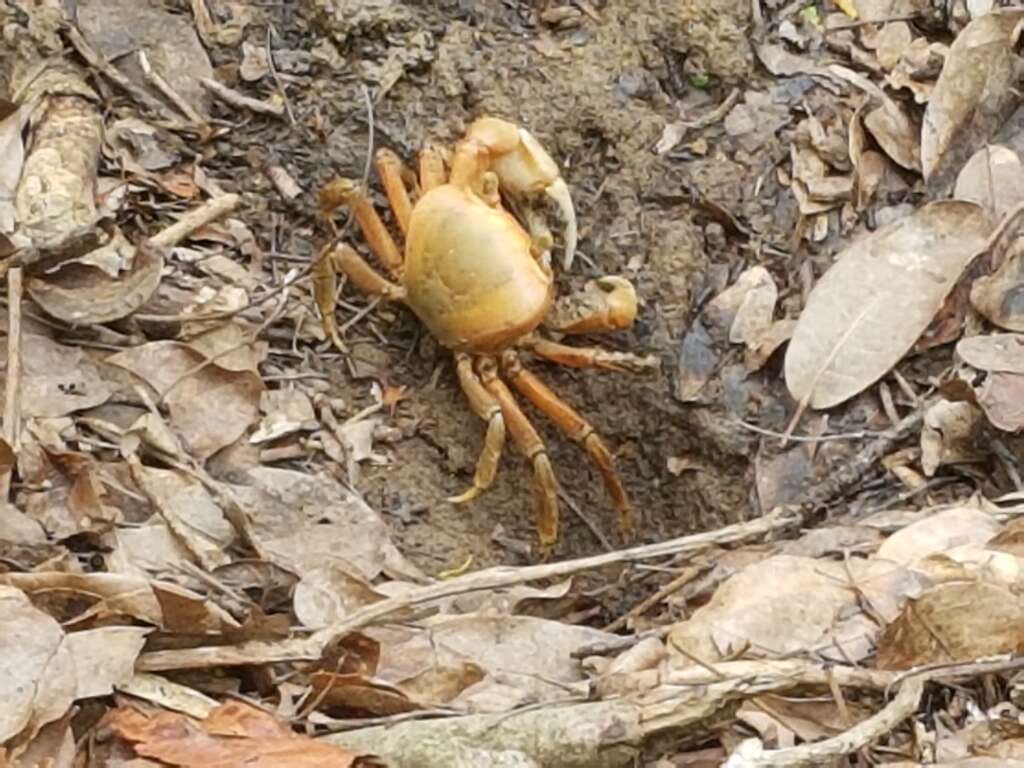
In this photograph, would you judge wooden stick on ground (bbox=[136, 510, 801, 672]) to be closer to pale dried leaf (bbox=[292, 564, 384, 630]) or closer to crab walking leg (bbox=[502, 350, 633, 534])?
pale dried leaf (bbox=[292, 564, 384, 630])

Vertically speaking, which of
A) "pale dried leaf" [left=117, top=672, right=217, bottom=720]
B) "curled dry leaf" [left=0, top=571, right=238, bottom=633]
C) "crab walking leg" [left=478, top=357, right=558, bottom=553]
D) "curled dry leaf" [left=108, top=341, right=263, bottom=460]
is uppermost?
"curled dry leaf" [left=0, top=571, right=238, bottom=633]

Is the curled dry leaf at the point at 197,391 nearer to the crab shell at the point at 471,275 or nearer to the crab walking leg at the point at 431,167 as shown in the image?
the crab shell at the point at 471,275

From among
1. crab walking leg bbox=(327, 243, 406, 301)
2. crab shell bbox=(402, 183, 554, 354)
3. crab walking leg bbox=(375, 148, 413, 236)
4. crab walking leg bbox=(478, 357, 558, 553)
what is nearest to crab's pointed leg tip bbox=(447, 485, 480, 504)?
crab walking leg bbox=(478, 357, 558, 553)

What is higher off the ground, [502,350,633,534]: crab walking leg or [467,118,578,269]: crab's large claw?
[467,118,578,269]: crab's large claw

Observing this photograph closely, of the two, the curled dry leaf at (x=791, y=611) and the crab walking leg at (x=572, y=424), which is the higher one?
the curled dry leaf at (x=791, y=611)

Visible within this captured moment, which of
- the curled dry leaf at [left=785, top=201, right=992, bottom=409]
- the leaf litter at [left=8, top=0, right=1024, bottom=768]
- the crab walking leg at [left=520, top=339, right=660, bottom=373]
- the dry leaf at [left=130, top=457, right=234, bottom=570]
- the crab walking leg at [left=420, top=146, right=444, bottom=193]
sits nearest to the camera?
the leaf litter at [left=8, top=0, right=1024, bottom=768]

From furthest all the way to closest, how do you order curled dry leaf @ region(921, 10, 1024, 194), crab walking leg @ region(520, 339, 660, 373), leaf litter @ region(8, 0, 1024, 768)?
crab walking leg @ region(520, 339, 660, 373) < curled dry leaf @ region(921, 10, 1024, 194) < leaf litter @ region(8, 0, 1024, 768)

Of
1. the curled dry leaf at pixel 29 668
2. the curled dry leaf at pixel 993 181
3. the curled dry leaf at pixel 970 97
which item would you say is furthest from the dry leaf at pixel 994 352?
the curled dry leaf at pixel 29 668
